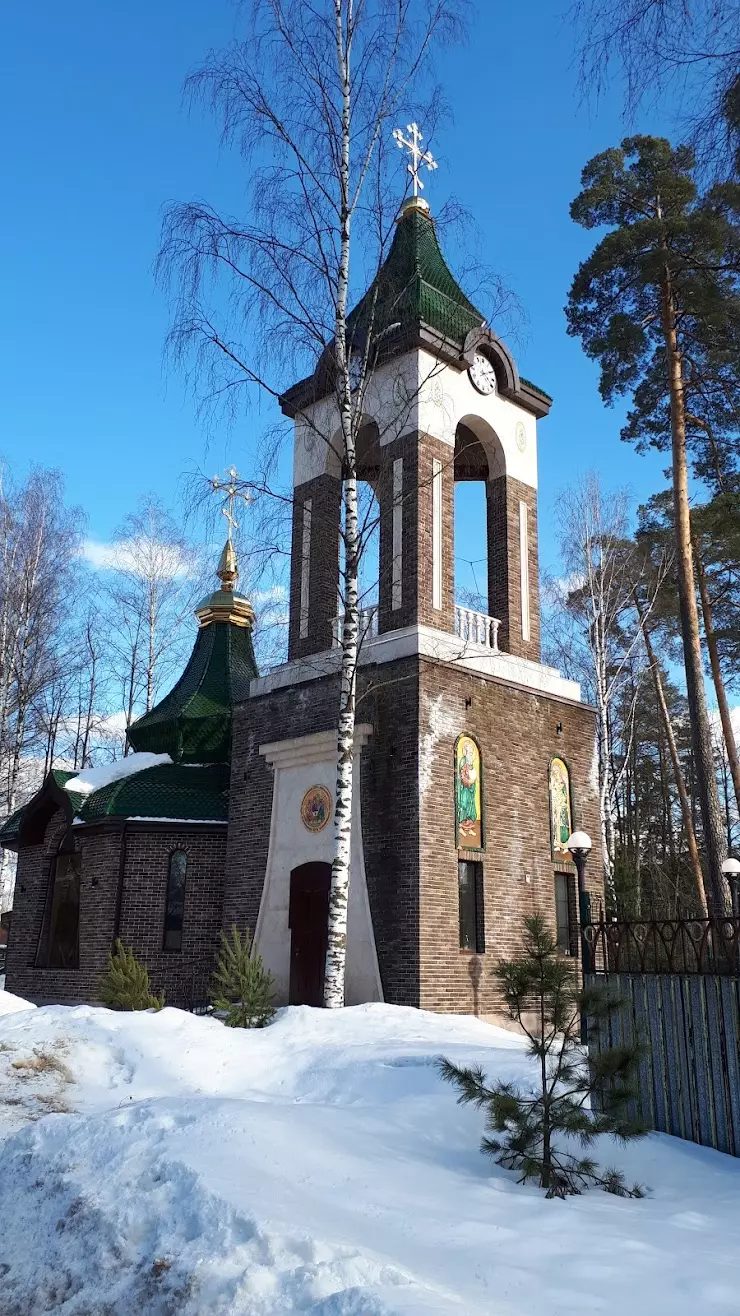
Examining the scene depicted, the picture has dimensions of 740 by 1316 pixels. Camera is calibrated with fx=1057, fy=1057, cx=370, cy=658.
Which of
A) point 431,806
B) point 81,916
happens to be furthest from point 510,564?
point 81,916

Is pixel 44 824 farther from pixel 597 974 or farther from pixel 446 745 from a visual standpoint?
pixel 597 974

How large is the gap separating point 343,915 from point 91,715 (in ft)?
82.8

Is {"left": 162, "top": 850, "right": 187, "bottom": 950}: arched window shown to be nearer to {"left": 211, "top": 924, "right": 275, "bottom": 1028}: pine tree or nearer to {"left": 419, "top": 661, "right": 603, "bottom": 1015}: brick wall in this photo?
{"left": 211, "top": 924, "right": 275, "bottom": 1028}: pine tree

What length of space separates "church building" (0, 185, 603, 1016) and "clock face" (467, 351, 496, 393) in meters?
0.05

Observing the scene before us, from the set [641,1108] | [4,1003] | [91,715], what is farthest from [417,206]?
[91,715]

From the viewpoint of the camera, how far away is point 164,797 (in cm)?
1658

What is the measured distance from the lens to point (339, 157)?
12.9 meters

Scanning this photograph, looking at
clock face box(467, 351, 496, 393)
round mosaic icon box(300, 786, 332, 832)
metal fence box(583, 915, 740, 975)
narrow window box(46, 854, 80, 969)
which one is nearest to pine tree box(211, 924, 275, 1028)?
round mosaic icon box(300, 786, 332, 832)

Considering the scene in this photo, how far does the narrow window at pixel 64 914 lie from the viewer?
674 inches

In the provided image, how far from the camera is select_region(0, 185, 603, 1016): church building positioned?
1322cm

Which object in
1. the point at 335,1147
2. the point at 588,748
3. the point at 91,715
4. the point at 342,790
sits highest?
the point at 91,715

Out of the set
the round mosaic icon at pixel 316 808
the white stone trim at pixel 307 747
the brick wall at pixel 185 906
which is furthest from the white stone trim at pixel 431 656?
the brick wall at pixel 185 906

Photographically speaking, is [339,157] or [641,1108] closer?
[641,1108]

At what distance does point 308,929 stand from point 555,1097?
8937 millimetres
